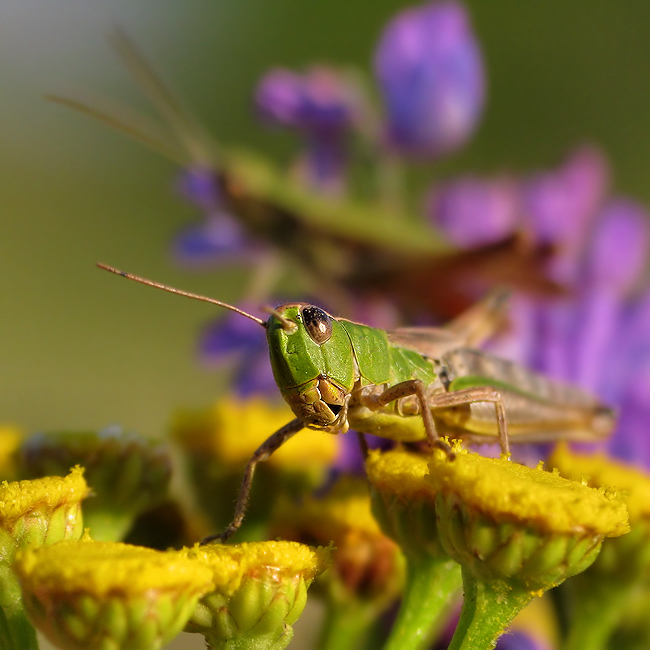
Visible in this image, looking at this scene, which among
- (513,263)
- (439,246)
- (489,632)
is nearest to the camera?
(489,632)

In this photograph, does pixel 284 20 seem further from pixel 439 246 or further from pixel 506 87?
pixel 439 246

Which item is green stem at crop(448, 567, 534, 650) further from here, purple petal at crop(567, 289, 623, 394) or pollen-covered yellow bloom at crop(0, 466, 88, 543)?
purple petal at crop(567, 289, 623, 394)

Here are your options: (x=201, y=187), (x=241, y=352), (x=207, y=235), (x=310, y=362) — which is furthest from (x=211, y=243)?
(x=310, y=362)

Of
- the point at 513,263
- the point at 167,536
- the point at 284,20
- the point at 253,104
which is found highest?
the point at 284,20

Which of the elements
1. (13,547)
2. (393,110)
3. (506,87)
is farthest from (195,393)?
(13,547)

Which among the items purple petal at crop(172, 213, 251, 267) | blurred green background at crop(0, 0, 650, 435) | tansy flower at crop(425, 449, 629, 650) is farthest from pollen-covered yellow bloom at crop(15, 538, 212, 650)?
blurred green background at crop(0, 0, 650, 435)

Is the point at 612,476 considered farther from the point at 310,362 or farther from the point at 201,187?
the point at 201,187

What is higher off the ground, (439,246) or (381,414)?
(439,246)
